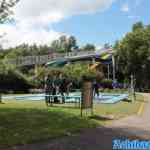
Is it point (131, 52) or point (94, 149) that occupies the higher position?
point (131, 52)

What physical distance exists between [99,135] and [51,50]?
133 meters

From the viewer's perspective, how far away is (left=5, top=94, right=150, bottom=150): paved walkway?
35.1 ft

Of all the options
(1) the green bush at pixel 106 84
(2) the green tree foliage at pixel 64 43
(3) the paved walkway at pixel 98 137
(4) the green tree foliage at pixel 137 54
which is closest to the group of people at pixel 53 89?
(3) the paved walkway at pixel 98 137

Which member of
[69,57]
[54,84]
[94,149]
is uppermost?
[69,57]

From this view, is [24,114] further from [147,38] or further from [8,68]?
[147,38]

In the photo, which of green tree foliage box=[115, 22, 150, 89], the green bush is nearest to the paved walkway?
the green bush

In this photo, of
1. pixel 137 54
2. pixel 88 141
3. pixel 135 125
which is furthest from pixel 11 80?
pixel 88 141

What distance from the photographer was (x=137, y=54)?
233 ft

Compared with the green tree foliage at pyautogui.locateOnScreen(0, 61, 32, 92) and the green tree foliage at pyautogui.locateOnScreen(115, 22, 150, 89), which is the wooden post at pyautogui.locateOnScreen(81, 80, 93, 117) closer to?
the green tree foliage at pyautogui.locateOnScreen(0, 61, 32, 92)

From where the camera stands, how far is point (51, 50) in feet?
475

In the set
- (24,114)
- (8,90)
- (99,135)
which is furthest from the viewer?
(8,90)

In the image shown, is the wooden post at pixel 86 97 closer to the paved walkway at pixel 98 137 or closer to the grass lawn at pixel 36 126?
the grass lawn at pixel 36 126

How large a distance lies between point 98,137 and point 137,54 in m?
59.8

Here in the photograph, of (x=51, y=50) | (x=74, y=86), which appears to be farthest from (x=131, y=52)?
(x=51, y=50)
